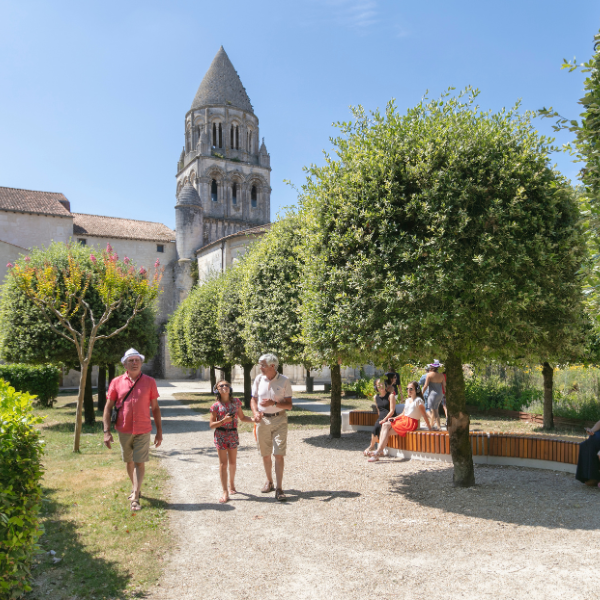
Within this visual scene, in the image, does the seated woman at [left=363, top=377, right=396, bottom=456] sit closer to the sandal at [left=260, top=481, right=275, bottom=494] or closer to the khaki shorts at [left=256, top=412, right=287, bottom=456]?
the sandal at [left=260, top=481, right=275, bottom=494]

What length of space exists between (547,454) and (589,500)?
1.91m

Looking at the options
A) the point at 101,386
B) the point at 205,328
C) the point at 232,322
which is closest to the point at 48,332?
the point at 101,386

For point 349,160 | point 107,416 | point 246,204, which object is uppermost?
point 246,204

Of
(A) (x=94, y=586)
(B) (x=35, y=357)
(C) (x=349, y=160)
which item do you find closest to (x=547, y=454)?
(C) (x=349, y=160)

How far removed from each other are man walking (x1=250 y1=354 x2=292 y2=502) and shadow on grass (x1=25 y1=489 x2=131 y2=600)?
2.61 meters

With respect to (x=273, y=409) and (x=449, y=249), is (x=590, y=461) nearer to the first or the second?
(x=449, y=249)

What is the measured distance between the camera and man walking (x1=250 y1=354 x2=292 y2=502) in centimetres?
677

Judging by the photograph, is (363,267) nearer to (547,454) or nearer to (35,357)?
(547,454)

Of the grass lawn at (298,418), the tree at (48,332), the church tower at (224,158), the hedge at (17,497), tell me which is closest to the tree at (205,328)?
the grass lawn at (298,418)

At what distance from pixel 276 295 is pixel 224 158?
41.0m

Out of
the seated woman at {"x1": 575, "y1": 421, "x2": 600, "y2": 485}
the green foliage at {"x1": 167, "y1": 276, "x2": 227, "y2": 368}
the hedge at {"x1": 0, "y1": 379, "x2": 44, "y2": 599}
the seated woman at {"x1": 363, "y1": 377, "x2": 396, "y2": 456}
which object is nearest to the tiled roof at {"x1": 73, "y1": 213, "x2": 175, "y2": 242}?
the green foliage at {"x1": 167, "y1": 276, "x2": 227, "y2": 368}

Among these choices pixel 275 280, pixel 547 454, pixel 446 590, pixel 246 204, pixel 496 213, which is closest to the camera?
pixel 446 590

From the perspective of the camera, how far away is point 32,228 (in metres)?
36.5

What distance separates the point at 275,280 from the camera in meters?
12.8
